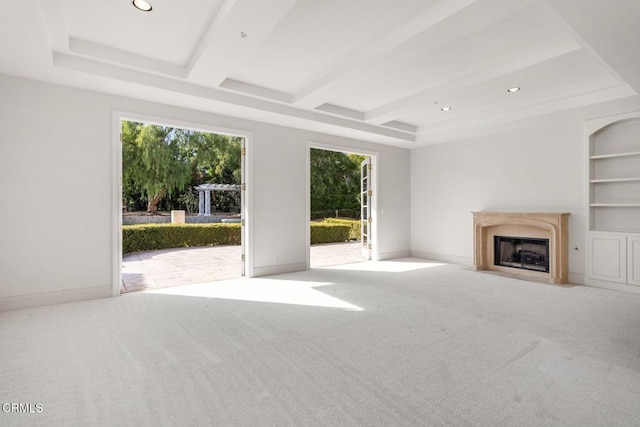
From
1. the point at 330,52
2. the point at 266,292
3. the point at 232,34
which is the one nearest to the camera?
the point at 232,34

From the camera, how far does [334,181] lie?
16.2 m

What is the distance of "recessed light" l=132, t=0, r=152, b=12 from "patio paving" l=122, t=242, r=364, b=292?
3446mm

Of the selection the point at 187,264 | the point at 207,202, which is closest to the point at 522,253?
the point at 187,264

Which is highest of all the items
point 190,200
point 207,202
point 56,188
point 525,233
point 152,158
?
point 152,158

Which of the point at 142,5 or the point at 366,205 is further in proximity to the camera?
the point at 366,205

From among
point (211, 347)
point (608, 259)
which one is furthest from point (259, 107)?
point (608, 259)

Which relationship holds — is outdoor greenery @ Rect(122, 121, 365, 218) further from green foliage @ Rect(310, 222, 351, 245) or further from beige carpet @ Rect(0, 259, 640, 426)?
beige carpet @ Rect(0, 259, 640, 426)

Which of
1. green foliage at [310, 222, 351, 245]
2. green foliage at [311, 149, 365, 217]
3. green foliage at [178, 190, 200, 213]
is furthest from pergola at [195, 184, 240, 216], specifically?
green foliage at [310, 222, 351, 245]

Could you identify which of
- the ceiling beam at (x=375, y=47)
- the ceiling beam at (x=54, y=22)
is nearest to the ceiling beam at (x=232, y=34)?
the ceiling beam at (x=375, y=47)

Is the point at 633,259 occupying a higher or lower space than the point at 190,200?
lower

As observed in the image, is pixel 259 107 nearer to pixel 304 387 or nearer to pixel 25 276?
pixel 25 276

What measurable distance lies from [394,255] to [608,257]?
3.57m

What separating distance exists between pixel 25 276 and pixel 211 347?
2.62 m

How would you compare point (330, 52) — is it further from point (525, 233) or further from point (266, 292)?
point (525, 233)
